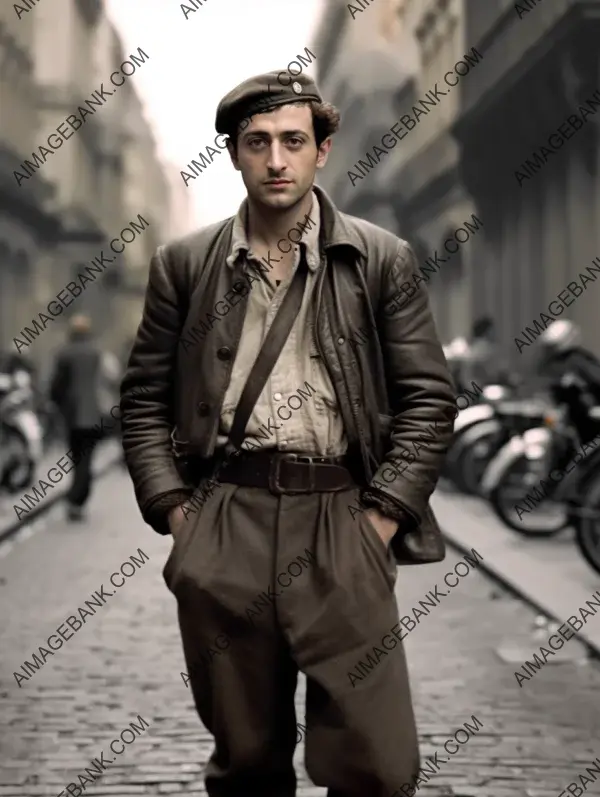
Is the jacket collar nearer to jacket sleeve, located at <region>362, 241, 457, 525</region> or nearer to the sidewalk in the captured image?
jacket sleeve, located at <region>362, 241, 457, 525</region>

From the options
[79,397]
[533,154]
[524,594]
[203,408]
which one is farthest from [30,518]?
[203,408]

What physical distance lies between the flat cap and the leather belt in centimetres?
79

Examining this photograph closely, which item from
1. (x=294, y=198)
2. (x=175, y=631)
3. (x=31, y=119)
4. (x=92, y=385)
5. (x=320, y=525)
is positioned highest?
(x=294, y=198)

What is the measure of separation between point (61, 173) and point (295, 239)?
44725mm

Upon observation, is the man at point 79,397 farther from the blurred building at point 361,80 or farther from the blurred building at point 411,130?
the blurred building at point 361,80

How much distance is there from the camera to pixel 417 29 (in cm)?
3400

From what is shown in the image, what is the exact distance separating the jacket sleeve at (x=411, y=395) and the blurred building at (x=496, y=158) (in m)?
6.06

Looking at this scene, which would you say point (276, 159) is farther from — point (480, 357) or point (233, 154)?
point (480, 357)

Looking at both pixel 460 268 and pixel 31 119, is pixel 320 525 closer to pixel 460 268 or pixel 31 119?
pixel 460 268

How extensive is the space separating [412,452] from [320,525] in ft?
0.89

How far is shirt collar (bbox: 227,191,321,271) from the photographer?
11.0ft

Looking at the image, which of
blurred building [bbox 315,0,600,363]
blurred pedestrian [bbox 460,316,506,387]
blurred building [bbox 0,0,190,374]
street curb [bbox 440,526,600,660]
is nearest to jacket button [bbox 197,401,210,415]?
street curb [bbox 440,526,600,660]

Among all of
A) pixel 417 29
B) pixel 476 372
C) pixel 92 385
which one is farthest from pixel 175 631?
pixel 417 29

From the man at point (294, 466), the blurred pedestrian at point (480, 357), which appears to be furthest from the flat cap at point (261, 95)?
the blurred pedestrian at point (480, 357)
